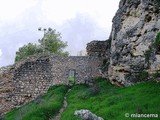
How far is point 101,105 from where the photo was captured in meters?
24.9

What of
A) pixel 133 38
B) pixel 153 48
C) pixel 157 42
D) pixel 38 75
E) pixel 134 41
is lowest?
pixel 38 75

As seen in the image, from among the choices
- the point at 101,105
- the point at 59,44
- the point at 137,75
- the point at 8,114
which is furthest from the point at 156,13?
the point at 59,44

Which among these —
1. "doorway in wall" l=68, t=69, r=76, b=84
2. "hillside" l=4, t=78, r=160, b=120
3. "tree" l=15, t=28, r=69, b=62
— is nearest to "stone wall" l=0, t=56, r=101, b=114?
"doorway in wall" l=68, t=69, r=76, b=84

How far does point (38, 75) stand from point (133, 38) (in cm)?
1238

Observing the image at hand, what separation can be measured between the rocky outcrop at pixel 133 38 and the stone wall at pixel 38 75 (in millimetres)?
4237

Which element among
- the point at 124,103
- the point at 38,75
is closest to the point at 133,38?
the point at 124,103

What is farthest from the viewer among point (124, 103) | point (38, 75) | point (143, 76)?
point (38, 75)

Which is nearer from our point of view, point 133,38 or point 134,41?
point 134,41

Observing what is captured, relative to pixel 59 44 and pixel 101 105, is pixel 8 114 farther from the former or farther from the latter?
pixel 59 44

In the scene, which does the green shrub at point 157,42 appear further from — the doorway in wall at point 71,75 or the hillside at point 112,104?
the doorway in wall at point 71,75

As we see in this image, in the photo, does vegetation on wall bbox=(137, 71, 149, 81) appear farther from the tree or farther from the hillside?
the tree

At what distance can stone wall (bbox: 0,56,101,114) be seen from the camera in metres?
39.7

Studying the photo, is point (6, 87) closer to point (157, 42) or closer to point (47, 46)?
point (157, 42)

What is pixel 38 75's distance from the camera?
40000 millimetres
